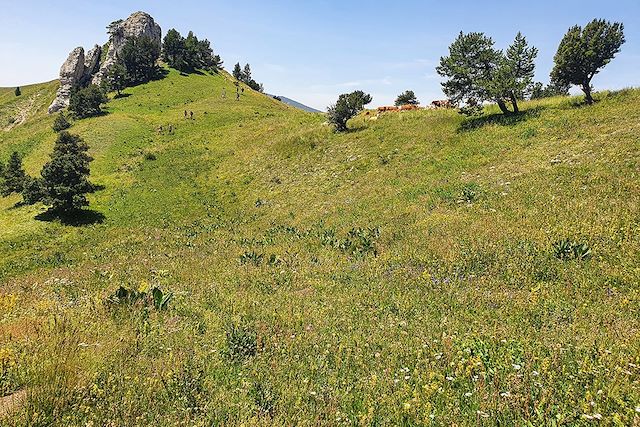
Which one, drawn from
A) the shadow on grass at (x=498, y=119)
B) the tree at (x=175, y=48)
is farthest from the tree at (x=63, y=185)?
the tree at (x=175, y=48)

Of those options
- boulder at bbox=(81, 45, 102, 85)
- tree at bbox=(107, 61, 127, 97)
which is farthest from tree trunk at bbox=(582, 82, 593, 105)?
boulder at bbox=(81, 45, 102, 85)

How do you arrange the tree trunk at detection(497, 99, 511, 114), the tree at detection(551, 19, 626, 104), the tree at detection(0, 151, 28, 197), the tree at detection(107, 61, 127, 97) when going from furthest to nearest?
the tree at detection(107, 61, 127, 97) < the tree at detection(0, 151, 28, 197) < the tree trunk at detection(497, 99, 511, 114) < the tree at detection(551, 19, 626, 104)

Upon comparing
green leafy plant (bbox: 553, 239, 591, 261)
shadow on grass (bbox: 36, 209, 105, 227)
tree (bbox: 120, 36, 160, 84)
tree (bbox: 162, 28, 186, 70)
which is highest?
tree (bbox: 162, 28, 186, 70)

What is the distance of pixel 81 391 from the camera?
4.92 m

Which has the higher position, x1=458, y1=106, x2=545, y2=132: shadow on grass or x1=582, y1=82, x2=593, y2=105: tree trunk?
x1=582, y1=82, x2=593, y2=105: tree trunk

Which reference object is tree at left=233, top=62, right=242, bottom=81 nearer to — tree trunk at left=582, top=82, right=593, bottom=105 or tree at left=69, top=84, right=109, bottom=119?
tree at left=69, top=84, right=109, bottom=119

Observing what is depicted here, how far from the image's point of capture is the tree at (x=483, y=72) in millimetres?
30156

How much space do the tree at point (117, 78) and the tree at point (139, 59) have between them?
2674mm

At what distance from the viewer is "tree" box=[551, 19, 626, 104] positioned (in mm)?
28078

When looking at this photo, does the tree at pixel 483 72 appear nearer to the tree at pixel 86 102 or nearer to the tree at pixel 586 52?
the tree at pixel 586 52

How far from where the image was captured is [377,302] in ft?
30.4

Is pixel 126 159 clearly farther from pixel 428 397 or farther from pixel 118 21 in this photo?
pixel 118 21

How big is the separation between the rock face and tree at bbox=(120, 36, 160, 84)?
12.1ft

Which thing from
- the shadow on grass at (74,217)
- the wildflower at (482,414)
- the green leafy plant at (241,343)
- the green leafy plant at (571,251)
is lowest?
the shadow on grass at (74,217)
